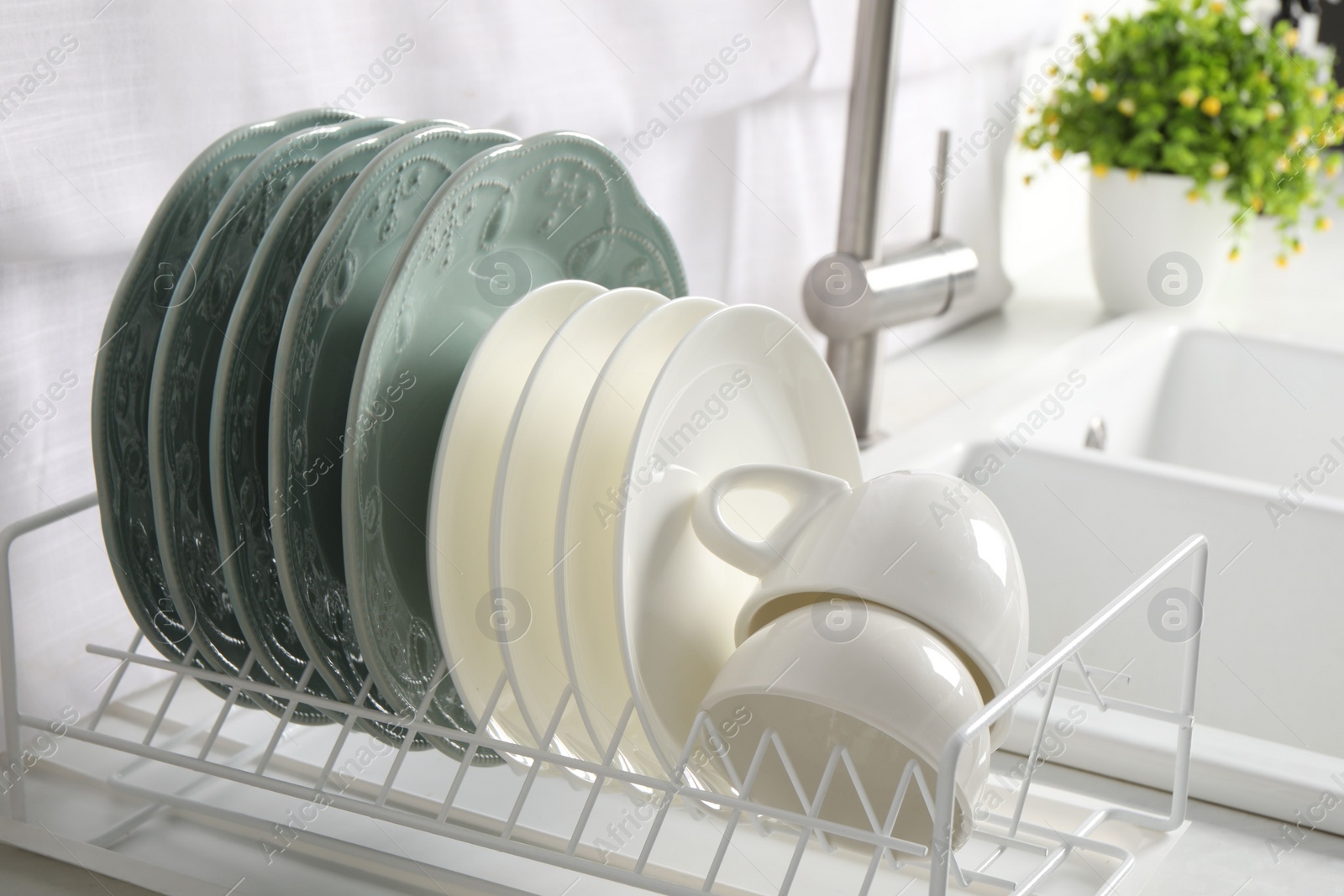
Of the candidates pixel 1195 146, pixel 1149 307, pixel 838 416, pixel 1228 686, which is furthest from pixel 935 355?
pixel 838 416

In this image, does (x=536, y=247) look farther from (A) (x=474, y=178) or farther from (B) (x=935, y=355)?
(B) (x=935, y=355)

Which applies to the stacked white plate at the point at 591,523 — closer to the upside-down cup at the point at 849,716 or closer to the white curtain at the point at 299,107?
the upside-down cup at the point at 849,716

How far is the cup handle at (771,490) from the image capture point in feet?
1.82

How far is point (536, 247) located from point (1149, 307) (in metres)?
1.17

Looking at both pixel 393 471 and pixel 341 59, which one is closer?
pixel 393 471

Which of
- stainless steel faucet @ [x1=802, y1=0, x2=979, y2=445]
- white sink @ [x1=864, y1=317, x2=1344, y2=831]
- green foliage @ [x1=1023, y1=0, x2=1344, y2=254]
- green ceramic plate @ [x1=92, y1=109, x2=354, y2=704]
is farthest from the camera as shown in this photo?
green foliage @ [x1=1023, y1=0, x2=1344, y2=254]

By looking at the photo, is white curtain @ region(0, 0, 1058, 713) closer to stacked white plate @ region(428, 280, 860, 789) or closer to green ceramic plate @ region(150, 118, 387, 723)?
green ceramic plate @ region(150, 118, 387, 723)

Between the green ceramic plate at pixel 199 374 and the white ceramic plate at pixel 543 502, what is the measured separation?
14 centimetres

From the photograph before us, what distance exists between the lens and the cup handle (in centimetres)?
56

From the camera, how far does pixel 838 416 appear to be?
0.70 meters

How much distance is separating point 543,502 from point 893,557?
168 mm

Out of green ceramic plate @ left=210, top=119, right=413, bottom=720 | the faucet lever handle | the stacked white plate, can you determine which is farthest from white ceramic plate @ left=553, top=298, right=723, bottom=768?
the faucet lever handle

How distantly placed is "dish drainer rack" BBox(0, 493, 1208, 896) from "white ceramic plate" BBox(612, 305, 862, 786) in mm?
→ 31

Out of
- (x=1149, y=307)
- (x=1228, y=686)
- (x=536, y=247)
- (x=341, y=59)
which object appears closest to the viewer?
(x=536, y=247)
